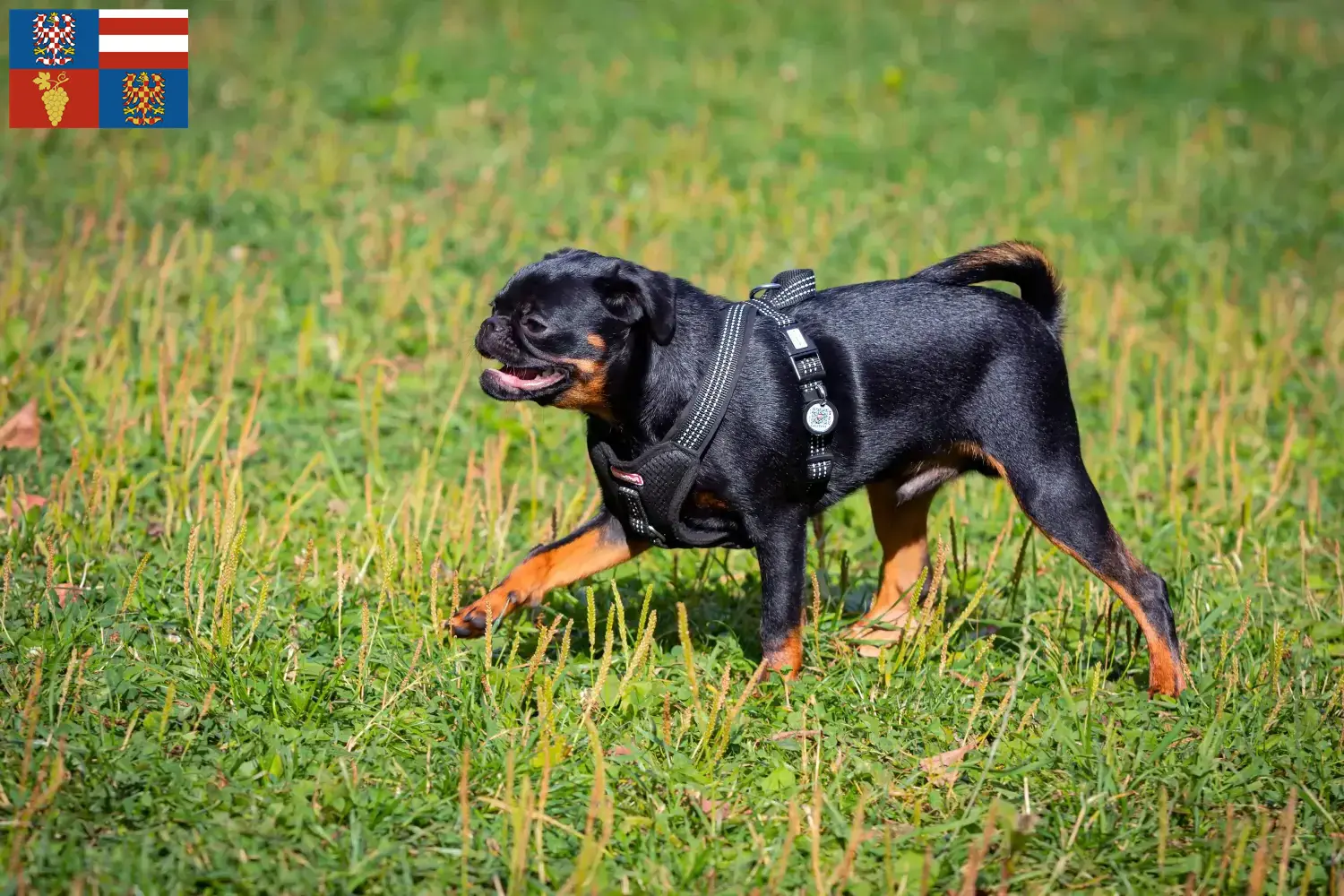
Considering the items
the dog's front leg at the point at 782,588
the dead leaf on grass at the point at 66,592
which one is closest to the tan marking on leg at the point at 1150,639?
the dog's front leg at the point at 782,588

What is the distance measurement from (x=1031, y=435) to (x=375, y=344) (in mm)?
4151

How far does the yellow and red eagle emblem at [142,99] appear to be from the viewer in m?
9.91

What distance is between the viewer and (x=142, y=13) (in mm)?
12523

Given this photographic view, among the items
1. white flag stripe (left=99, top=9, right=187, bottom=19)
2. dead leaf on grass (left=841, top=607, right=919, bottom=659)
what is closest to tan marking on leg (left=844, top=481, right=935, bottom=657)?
dead leaf on grass (left=841, top=607, right=919, bottom=659)

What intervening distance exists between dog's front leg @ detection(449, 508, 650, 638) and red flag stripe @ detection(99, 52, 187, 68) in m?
6.87

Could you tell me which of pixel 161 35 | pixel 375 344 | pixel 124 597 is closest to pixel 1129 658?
pixel 124 597

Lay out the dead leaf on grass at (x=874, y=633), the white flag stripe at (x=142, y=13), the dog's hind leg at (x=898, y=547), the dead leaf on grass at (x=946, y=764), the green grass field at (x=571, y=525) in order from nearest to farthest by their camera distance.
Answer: the green grass field at (x=571, y=525) → the dead leaf on grass at (x=946, y=764) → the dead leaf on grass at (x=874, y=633) → the dog's hind leg at (x=898, y=547) → the white flag stripe at (x=142, y=13)

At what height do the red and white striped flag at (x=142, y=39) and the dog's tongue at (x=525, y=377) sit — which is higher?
the red and white striped flag at (x=142, y=39)

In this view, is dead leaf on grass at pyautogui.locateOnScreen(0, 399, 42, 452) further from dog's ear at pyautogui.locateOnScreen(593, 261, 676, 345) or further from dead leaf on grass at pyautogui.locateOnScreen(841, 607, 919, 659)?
dead leaf on grass at pyautogui.locateOnScreen(841, 607, 919, 659)

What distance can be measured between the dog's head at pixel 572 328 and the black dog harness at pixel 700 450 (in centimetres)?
24

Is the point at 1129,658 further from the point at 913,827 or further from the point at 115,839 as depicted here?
the point at 115,839

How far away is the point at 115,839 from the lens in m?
3.40

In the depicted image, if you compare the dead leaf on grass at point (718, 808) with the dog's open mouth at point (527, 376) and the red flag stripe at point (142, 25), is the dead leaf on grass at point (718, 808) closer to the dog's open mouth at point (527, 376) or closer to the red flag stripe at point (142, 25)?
the dog's open mouth at point (527, 376)

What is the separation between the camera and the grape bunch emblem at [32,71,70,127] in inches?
371
